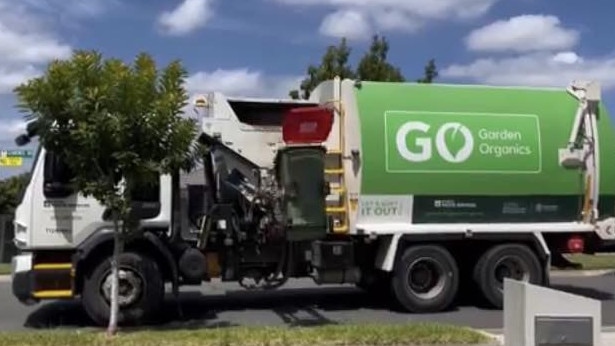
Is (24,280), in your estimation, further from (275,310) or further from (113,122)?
(275,310)

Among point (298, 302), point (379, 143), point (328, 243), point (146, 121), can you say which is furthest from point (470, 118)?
point (146, 121)

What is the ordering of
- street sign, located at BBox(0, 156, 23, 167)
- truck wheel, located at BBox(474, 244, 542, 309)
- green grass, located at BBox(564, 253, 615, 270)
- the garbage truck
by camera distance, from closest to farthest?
the garbage truck, truck wheel, located at BBox(474, 244, 542, 309), street sign, located at BBox(0, 156, 23, 167), green grass, located at BBox(564, 253, 615, 270)

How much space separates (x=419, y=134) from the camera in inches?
539

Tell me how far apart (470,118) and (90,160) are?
5.92 meters

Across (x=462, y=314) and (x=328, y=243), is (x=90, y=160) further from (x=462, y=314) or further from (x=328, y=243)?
(x=462, y=314)

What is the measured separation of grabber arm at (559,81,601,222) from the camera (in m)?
14.2

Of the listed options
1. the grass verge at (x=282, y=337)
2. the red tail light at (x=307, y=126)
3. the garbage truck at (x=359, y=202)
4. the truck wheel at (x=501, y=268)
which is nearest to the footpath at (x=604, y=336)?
the grass verge at (x=282, y=337)

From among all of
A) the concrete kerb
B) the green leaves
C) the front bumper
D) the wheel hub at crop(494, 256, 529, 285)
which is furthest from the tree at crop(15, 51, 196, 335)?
the concrete kerb

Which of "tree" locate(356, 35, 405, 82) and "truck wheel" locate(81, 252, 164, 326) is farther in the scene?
"tree" locate(356, 35, 405, 82)

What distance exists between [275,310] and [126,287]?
279cm

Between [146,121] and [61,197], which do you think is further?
[61,197]

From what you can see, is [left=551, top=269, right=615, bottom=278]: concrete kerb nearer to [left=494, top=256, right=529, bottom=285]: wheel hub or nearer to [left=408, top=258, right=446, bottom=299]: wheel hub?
[left=494, top=256, right=529, bottom=285]: wheel hub

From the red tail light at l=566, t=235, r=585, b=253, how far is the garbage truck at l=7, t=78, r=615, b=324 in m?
0.02

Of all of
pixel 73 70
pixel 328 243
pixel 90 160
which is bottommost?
pixel 328 243
